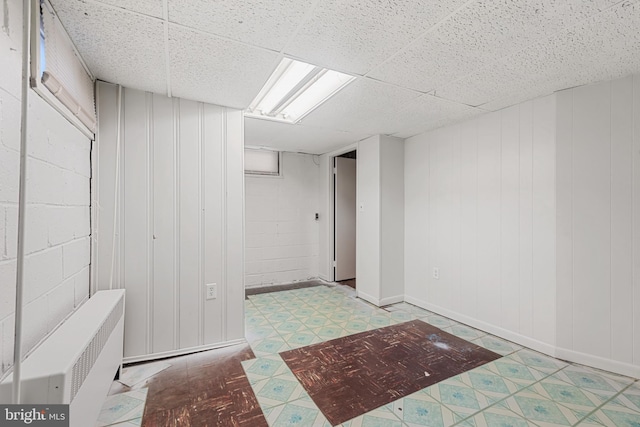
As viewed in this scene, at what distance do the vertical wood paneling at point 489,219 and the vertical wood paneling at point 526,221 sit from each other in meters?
0.20

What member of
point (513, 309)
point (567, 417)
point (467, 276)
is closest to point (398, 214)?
point (467, 276)

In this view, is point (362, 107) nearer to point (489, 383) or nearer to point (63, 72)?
point (63, 72)

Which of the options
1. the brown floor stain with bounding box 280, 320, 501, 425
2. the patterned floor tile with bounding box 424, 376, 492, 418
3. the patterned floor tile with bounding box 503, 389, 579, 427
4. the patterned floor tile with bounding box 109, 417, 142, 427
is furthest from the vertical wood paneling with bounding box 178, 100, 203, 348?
the patterned floor tile with bounding box 503, 389, 579, 427

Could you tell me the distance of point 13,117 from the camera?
106cm

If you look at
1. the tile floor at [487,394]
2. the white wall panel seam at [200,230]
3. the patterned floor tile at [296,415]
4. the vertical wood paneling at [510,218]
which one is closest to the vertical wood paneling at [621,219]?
the tile floor at [487,394]

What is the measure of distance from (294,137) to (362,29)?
2362 millimetres

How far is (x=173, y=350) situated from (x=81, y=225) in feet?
4.04

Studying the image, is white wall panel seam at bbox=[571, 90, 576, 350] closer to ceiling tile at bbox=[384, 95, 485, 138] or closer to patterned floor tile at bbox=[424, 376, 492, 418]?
ceiling tile at bbox=[384, 95, 485, 138]

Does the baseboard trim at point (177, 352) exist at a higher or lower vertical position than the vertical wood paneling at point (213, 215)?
lower

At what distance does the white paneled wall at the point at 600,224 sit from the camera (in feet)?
6.47

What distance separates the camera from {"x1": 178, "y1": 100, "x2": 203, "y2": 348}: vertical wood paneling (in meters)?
2.34

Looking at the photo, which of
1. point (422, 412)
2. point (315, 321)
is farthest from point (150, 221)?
point (422, 412)

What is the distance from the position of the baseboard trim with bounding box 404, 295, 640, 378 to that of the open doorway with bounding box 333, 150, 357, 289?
191 cm

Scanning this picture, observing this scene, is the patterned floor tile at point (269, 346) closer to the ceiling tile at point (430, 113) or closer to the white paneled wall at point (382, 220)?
the white paneled wall at point (382, 220)
